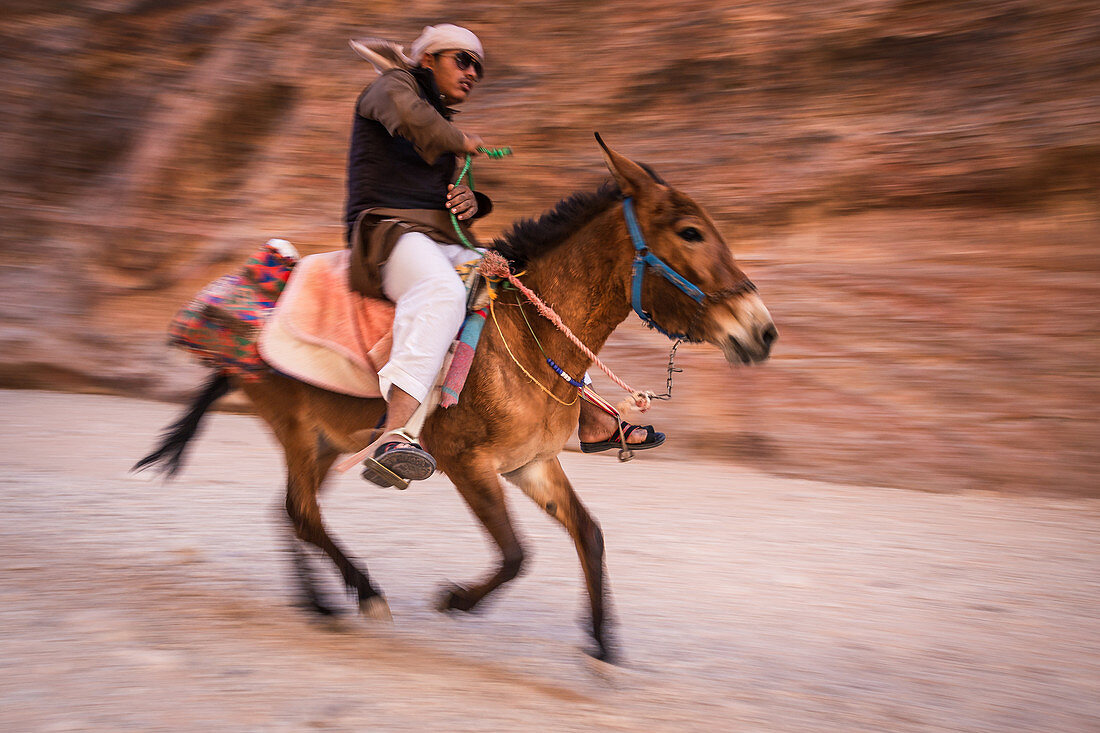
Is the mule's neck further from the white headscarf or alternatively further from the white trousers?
the white headscarf

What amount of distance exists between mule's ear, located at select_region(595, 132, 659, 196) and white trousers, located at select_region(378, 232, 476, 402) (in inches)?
30.4

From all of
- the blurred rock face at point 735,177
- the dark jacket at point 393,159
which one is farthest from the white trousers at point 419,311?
the blurred rock face at point 735,177

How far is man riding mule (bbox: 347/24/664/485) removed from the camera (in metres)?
3.34

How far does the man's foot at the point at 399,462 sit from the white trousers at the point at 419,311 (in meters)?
0.20

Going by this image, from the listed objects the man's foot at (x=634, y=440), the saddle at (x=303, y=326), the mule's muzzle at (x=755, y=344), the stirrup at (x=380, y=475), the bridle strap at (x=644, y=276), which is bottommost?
the stirrup at (x=380, y=475)

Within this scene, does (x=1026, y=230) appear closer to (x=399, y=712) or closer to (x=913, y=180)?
(x=913, y=180)

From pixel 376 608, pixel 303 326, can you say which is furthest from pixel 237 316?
Result: pixel 376 608

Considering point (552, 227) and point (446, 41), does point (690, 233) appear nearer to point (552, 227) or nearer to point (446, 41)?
point (552, 227)

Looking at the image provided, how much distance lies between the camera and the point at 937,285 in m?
8.22

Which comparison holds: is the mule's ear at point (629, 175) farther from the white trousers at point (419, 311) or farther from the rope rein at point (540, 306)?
the white trousers at point (419, 311)

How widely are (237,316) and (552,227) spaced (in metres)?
1.50

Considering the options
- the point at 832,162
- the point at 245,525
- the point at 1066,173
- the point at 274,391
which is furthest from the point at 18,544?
the point at 1066,173

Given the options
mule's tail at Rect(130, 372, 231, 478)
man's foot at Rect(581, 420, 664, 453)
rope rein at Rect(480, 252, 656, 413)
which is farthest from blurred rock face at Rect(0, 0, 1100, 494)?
mule's tail at Rect(130, 372, 231, 478)

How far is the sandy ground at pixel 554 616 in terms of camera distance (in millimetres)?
3008
